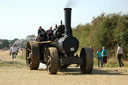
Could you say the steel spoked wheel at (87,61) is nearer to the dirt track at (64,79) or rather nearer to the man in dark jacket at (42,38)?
→ the dirt track at (64,79)

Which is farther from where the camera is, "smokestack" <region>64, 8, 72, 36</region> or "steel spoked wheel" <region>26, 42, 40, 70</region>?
"steel spoked wheel" <region>26, 42, 40, 70</region>

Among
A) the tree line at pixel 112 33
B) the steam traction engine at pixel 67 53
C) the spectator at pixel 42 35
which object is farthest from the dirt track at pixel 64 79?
the tree line at pixel 112 33

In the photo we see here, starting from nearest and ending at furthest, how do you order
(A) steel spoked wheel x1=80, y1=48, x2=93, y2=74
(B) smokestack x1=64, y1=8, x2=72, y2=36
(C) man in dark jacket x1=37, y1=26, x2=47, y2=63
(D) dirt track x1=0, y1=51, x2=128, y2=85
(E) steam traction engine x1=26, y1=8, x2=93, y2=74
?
(D) dirt track x1=0, y1=51, x2=128, y2=85, (E) steam traction engine x1=26, y1=8, x2=93, y2=74, (A) steel spoked wheel x1=80, y1=48, x2=93, y2=74, (B) smokestack x1=64, y1=8, x2=72, y2=36, (C) man in dark jacket x1=37, y1=26, x2=47, y2=63

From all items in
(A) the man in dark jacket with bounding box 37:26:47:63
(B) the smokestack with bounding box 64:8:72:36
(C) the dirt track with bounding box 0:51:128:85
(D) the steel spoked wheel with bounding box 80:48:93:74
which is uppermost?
(B) the smokestack with bounding box 64:8:72:36

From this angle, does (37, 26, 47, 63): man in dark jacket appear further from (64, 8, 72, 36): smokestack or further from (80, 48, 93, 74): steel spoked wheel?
(80, 48, 93, 74): steel spoked wheel

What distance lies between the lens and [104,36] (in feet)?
83.6

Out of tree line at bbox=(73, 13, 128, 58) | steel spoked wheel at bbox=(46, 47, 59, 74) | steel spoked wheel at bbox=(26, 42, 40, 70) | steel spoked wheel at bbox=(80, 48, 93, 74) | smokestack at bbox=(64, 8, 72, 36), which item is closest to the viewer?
steel spoked wheel at bbox=(46, 47, 59, 74)

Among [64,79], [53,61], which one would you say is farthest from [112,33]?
[64,79]

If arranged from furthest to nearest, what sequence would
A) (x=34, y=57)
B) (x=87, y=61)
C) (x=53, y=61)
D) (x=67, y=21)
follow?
(x=34, y=57) < (x=67, y=21) < (x=87, y=61) < (x=53, y=61)

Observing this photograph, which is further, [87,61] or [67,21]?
[67,21]

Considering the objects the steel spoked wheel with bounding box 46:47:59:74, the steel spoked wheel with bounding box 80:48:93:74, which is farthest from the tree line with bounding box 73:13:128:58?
the steel spoked wheel with bounding box 46:47:59:74

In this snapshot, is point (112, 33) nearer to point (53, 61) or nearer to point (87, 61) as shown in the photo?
point (87, 61)

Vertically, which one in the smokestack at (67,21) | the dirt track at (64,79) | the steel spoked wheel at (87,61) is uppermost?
the smokestack at (67,21)

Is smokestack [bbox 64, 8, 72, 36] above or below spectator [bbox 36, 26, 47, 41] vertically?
above
